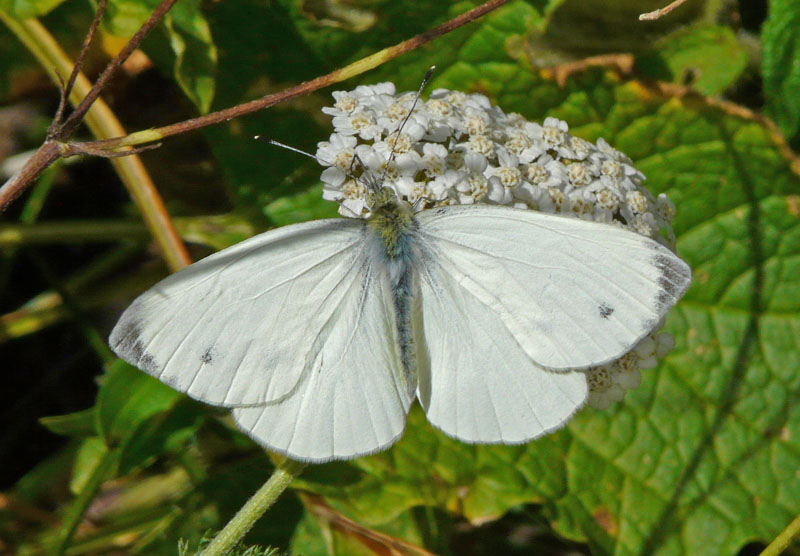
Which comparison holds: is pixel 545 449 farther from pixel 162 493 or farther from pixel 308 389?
pixel 162 493

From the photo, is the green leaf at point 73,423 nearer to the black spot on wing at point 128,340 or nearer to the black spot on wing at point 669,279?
the black spot on wing at point 128,340

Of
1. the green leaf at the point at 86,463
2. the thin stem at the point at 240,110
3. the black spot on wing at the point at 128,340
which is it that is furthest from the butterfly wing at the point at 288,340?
the green leaf at the point at 86,463

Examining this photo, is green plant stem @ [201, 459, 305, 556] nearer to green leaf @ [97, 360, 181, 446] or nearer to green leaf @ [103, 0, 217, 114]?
green leaf @ [97, 360, 181, 446]

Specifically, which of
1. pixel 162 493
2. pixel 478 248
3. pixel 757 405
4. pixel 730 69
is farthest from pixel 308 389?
pixel 730 69

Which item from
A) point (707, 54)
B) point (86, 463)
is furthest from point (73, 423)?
point (707, 54)

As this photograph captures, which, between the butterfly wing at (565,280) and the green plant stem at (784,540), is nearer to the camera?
the butterfly wing at (565,280)

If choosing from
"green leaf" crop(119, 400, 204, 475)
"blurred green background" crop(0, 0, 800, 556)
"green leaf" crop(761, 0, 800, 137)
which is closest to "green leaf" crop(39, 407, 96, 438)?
"blurred green background" crop(0, 0, 800, 556)
